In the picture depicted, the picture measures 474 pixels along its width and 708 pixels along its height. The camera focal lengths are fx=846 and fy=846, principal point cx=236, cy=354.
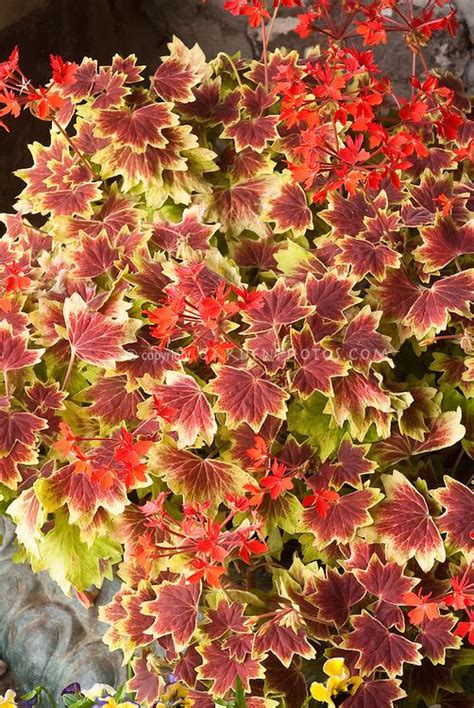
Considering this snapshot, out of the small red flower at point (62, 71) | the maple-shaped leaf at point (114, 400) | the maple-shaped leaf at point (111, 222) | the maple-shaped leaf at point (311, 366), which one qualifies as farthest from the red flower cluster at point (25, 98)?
the maple-shaped leaf at point (311, 366)

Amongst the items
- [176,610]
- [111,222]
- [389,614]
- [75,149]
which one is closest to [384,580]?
[389,614]

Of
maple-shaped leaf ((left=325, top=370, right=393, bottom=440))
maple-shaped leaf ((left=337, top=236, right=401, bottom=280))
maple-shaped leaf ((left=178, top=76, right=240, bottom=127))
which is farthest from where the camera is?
maple-shaped leaf ((left=178, top=76, right=240, bottom=127))

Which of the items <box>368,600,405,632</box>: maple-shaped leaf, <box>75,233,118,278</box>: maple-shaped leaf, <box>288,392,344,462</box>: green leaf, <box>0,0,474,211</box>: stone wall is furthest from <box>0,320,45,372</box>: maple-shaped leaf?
<box>0,0,474,211</box>: stone wall

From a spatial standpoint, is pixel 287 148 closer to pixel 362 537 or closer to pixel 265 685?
pixel 362 537

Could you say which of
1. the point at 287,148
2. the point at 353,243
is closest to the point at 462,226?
the point at 353,243

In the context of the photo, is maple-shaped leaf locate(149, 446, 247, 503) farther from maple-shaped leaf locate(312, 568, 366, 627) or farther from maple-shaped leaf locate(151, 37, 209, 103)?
maple-shaped leaf locate(151, 37, 209, 103)

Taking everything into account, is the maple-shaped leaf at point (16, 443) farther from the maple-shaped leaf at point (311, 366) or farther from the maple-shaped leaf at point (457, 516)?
the maple-shaped leaf at point (457, 516)
